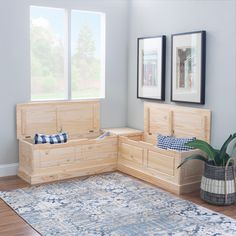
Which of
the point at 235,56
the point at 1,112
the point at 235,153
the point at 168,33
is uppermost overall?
the point at 168,33

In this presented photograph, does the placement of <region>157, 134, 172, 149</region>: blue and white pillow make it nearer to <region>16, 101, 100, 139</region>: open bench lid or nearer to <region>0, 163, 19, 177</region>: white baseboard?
<region>16, 101, 100, 139</region>: open bench lid

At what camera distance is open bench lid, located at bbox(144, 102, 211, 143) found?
15.7 ft

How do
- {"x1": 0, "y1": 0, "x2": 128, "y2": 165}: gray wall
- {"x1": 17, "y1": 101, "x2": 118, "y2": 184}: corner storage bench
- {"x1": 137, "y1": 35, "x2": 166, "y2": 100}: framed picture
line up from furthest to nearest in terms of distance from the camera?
Result: {"x1": 137, "y1": 35, "x2": 166, "y2": 100}: framed picture, {"x1": 0, "y1": 0, "x2": 128, "y2": 165}: gray wall, {"x1": 17, "y1": 101, "x2": 118, "y2": 184}: corner storage bench

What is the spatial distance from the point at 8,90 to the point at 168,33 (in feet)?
7.01

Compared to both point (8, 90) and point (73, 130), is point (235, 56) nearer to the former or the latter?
point (73, 130)

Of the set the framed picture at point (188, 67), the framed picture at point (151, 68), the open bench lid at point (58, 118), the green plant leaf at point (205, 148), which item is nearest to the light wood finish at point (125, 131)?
the open bench lid at point (58, 118)

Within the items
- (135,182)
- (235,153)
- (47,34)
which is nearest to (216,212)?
(235,153)

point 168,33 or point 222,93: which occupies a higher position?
point 168,33

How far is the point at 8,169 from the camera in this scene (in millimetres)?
5230

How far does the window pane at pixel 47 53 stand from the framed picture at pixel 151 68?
1.06 m

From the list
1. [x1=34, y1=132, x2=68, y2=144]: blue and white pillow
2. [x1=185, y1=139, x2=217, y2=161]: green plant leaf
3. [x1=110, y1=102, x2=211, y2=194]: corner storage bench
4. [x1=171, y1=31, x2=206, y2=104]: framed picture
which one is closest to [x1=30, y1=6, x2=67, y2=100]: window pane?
[x1=34, y1=132, x2=68, y2=144]: blue and white pillow

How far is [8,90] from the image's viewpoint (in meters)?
5.14

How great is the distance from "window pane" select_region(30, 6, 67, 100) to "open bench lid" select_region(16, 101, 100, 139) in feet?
0.63

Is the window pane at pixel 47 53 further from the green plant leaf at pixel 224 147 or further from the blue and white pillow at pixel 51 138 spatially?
the green plant leaf at pixel 224 147
